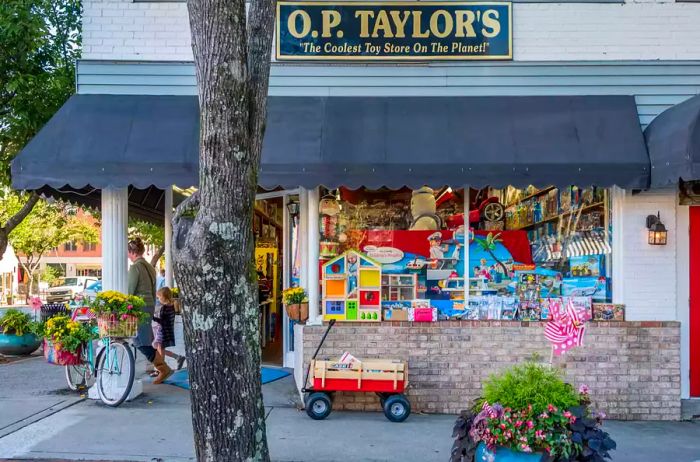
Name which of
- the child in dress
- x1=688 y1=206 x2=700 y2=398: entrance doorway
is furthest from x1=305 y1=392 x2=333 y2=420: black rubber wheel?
x1=688 y1=206 x2=700 y2=398: entrance doorway

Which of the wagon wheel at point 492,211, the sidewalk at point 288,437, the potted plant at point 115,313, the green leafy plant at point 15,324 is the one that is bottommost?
the sidewalk at point 288,437

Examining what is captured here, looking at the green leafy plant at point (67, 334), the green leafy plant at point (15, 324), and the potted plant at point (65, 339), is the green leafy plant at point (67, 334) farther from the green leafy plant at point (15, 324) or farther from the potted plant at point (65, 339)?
the green leafy plant at point (15, 324)

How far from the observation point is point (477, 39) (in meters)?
8.36

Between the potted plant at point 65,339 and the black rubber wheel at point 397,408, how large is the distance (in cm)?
360

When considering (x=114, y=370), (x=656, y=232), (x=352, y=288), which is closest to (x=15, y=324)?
(x=114, y=370)

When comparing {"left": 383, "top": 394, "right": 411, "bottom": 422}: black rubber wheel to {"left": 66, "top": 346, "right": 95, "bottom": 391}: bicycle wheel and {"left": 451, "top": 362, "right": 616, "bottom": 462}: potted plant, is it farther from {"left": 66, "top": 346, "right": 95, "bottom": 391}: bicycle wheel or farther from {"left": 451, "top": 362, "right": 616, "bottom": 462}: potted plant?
{"left": 66, "top": 346, "right": 95, "bottom": 391}: bicycle wheel

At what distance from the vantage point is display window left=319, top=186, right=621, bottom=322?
8305mm

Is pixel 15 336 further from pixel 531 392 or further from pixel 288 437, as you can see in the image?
pixel 531 392

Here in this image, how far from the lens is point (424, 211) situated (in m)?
8.54

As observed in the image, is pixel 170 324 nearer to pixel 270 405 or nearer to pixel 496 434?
pixel 270 405

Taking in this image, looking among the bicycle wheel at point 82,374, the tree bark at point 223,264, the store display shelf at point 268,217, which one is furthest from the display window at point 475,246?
the tree bark at point 223,264

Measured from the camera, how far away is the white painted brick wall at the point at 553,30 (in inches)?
330

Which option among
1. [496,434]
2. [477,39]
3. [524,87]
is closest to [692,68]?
[524,87]

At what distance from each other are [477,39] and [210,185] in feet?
16.1
